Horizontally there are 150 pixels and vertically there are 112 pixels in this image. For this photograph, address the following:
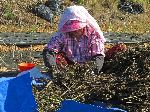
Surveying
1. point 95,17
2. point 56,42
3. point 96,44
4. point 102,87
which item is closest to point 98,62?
point 96,44

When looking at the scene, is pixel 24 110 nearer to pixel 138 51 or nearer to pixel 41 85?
pixel 41 85

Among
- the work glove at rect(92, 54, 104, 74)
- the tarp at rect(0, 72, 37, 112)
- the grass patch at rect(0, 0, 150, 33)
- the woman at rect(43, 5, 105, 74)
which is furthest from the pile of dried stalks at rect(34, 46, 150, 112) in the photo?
the grass patch at rect(0, 0, 150, 33)

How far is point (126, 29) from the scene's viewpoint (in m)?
11.4

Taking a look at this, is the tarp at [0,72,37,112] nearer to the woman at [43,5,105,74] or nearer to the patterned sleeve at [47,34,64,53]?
the woman at [43,5,105,74]

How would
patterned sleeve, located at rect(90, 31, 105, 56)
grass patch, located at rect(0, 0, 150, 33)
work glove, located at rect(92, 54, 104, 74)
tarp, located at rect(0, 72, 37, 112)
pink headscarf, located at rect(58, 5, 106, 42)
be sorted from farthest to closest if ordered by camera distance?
grass patch, located at rect(0, 0, 150, 33) < patterned sleeve, located at rect(90, 31, 105, 56) < pink headscarf, located at rect(58, 5, 106, 42) < work glove, located at rect(92, 54, 104, 74) < tarp, located at rect(0, 72, 37, 112)

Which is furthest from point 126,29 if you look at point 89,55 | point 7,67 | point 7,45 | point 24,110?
point 24,110

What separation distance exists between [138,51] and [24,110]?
69.3 inches

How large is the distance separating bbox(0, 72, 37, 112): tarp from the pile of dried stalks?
1.22 feet

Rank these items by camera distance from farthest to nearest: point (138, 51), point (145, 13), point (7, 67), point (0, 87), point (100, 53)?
point (145, 13) → point (7, 67) → point (100, 53) → point (138, 51) → point (0, 87)

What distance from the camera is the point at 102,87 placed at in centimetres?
450

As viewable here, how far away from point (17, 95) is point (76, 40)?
2229 mm

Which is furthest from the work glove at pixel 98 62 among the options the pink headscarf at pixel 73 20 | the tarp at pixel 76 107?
the tarp at pixel 76 107

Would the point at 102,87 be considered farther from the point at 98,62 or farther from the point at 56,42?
the point at 56,42

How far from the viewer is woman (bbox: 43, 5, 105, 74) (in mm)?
5734
